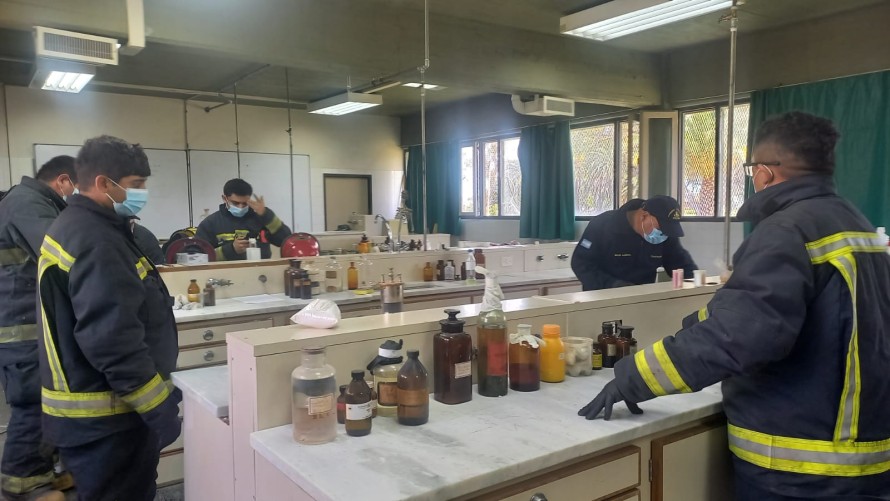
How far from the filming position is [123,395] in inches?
Answer: 66.2

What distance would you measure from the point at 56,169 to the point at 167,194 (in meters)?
5.13

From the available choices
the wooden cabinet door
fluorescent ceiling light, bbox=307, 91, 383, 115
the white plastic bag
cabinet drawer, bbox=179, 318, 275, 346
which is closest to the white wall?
fluorescent ceiling light, bbox=307, 91, 383, 115

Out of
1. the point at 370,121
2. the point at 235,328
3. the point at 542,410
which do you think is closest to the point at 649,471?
the point at 542,410

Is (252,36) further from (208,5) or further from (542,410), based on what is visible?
(542,410)

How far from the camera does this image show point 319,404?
4.52ft

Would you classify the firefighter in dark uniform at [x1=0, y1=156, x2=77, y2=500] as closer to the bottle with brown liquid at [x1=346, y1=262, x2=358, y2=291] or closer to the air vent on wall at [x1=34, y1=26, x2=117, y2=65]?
the air vent on wall at [x1=34, y1=26, x2=117, y2=65]

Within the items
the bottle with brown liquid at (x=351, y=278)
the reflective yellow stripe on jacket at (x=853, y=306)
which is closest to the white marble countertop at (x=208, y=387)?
the reflective yellow stripe on jacket at (x=853, y=306)

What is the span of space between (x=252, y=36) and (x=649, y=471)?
12.2ft

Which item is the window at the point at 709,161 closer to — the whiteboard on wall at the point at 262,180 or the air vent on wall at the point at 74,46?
the whiteboard on wall at the point at 262,180

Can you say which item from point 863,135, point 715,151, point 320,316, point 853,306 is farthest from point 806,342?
point 715,151

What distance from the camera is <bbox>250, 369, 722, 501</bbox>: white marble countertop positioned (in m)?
1.19

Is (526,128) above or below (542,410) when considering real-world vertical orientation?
above

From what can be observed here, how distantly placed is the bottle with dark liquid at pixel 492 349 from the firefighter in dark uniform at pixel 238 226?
2.80m

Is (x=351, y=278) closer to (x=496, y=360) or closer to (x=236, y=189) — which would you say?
(x=236, y=189)
